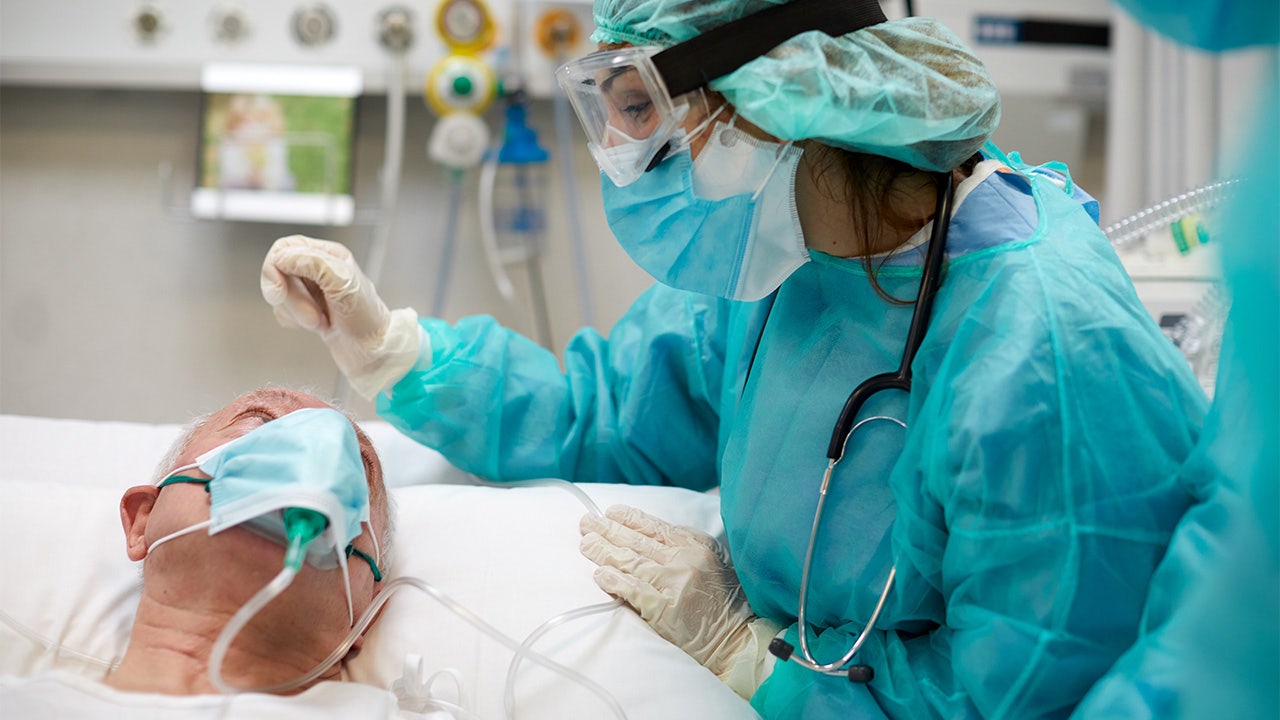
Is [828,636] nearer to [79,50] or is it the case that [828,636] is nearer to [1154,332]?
[1154,332]

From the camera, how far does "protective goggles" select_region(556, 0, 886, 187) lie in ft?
3.26

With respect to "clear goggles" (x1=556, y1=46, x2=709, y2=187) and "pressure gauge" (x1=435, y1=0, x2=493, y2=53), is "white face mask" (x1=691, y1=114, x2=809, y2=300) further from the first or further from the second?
"pressure gauge" (x1=435, y1=0, x2=493, y2=53)

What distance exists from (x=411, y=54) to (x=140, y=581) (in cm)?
160

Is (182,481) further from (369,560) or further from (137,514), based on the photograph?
(369,560)

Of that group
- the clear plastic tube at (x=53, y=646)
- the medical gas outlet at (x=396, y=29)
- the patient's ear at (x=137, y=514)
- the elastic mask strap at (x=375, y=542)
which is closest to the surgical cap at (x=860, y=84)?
the elastic mask strap at (x=375, y=542)

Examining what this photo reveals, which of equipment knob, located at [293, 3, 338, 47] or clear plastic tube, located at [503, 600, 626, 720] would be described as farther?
equipment knob, located at [293, 3, 338, 47]

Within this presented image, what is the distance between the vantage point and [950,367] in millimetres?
986

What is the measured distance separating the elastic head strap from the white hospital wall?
5.57 feet

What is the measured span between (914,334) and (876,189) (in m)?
0.17

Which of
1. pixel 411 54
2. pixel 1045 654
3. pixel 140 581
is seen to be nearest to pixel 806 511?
pixel 1045 654

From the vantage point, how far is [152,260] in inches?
103

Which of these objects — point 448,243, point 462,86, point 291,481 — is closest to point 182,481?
point 291,481

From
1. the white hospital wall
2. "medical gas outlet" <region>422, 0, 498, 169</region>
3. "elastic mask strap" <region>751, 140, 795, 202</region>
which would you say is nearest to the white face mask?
"elastic mask strap" <region>751, 140, 795, 202</region>

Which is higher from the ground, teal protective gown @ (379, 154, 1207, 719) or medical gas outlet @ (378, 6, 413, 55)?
medical gas outlet @ (378, 6, 413, 55)
